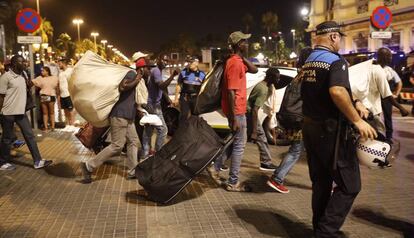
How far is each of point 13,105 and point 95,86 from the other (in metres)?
1.84

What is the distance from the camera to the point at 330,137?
3.72 metres

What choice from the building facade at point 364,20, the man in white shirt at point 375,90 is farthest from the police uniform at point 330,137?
the building facade at point 364,20

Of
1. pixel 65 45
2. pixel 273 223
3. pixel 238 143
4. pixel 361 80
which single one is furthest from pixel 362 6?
pixel 65 45

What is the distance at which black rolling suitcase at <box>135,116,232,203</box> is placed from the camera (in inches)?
201

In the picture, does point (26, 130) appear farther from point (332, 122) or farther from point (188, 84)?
point (332, 122)

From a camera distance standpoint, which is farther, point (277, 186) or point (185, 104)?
point (185, 104)

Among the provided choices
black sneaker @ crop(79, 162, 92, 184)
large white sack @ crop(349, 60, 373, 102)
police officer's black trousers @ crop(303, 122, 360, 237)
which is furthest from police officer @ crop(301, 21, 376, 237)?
black sneaker @ crop(79, 162, 92, 184)

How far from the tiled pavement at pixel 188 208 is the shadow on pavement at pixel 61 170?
1.8 inches

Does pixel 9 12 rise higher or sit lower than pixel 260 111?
higher

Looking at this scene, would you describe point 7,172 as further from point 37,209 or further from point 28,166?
point 37,209

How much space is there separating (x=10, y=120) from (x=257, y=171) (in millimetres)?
3930

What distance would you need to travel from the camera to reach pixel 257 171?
695cm

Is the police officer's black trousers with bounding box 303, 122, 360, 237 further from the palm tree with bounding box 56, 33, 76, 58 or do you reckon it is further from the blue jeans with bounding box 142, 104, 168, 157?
the palm tree with bounding box 56, 33, 76, 58

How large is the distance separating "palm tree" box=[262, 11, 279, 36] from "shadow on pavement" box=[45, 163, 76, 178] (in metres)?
72.2
